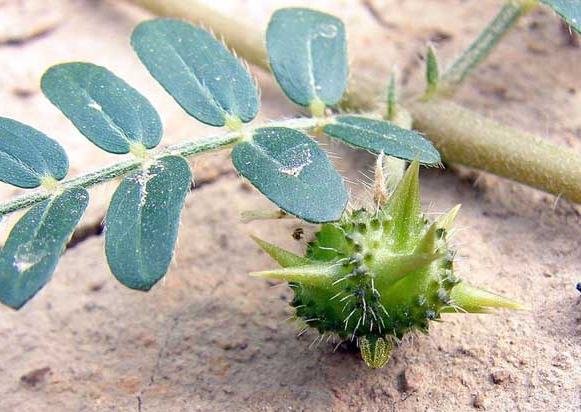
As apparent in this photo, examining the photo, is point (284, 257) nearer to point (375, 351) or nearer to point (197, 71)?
point (375, 351)

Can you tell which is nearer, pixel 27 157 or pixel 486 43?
pixel 27 157

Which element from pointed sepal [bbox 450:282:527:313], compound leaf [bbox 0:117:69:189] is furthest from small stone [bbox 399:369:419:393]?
compound leaf [bbox 0:117:69:189]

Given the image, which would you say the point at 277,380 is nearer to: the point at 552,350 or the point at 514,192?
the point at 552,350

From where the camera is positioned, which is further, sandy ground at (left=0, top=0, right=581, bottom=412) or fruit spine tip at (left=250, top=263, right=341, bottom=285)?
sandy ground at (left=0, top=0, right=581, bottom=412)

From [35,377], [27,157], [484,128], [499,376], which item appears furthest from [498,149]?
[35,377]

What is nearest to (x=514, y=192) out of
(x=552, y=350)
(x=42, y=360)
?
(x=552, y=350)

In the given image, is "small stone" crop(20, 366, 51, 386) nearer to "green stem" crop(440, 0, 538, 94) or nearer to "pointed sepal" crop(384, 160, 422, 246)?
"pointed sepal" crop(384, 160, 422, 246)

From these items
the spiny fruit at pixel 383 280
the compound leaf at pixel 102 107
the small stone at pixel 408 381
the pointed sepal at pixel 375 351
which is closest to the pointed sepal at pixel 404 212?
the spiny fruit at pixel 383 280
